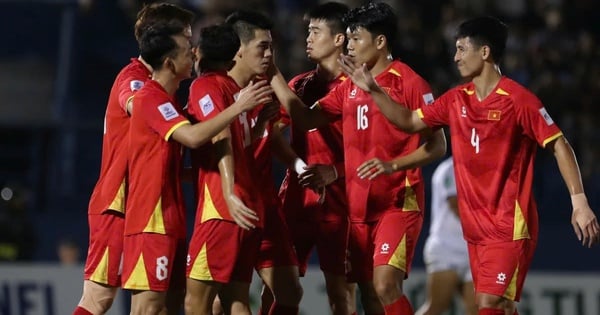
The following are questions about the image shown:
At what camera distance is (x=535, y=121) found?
8.34 m

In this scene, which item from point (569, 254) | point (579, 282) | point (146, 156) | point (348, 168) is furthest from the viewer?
point (569, 254)

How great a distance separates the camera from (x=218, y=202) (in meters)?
8.08

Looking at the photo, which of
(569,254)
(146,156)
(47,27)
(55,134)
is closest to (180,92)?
(55,134)

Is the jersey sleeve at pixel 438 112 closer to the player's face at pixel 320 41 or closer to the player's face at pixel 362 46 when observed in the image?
the player's face at pixel 362 46

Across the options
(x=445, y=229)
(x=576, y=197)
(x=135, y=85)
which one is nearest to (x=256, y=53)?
(x=135, y=85)

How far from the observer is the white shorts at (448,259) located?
12.4 meters

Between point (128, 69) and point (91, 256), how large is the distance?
4.00ft

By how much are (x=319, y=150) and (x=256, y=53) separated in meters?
1.31

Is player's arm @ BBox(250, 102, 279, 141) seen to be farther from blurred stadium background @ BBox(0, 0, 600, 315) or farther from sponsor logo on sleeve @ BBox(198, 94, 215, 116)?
blurred stadium background @ BBox(0, 0, 600, 315)

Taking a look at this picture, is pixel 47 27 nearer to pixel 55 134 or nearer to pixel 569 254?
pixel 55 134

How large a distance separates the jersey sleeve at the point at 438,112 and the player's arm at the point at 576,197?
754 mm

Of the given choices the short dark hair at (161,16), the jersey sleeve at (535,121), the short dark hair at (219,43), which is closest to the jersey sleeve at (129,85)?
the short dark hair at (161,16)

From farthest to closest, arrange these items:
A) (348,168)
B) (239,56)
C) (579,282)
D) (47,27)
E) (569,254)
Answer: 1. (47,27)
2. (569,254)
3. (579,282)
4. (348,168)
5. (239,56)

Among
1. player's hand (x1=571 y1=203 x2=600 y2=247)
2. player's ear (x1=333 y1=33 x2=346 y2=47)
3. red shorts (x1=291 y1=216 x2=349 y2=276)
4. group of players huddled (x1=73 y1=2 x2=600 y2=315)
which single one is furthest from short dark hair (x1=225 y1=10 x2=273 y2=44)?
player's hand (x1=571 y1=203 x2=600 y2=247)
